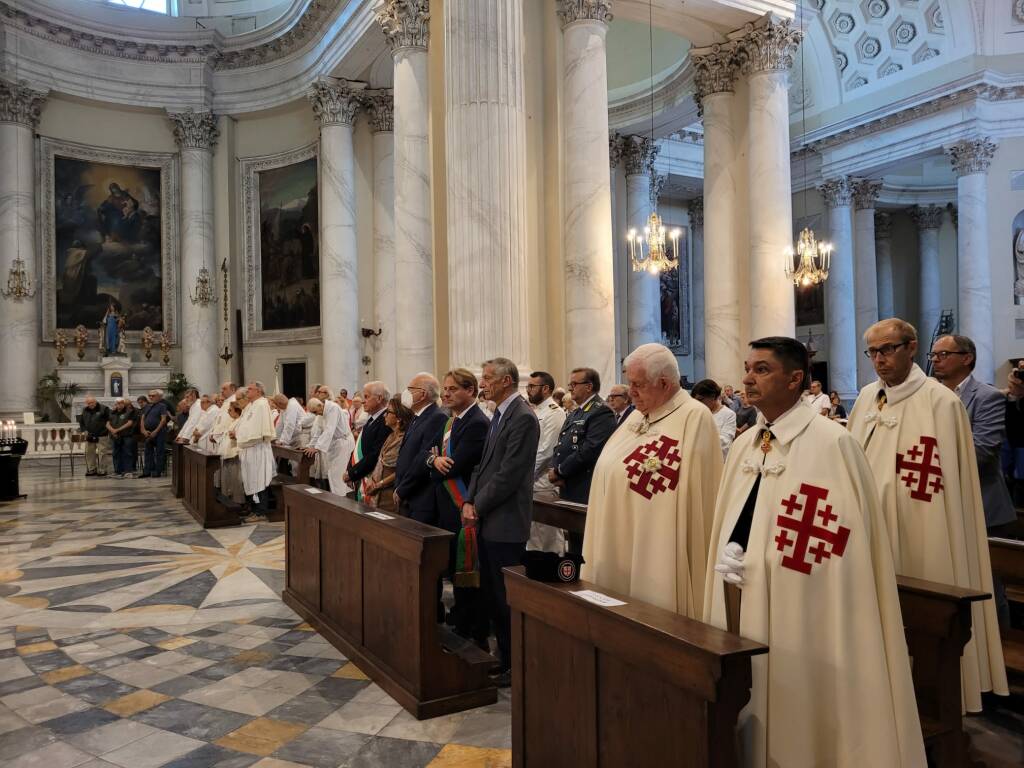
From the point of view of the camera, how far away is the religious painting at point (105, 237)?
2041 cm

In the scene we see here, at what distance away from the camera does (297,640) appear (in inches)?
214

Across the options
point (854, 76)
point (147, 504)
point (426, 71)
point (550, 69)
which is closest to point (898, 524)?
point (550, 69)

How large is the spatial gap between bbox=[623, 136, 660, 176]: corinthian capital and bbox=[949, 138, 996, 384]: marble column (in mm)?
7357

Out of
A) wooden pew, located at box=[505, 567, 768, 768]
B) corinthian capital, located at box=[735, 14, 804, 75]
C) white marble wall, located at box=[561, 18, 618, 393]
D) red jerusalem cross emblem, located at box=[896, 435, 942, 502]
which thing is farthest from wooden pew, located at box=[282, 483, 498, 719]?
corinthian capital, located at box=[735, 14, 804, 75]

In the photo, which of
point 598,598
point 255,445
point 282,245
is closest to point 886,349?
point 598,598

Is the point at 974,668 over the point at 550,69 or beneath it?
beneath

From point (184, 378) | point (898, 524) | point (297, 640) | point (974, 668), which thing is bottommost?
point (297, 640)

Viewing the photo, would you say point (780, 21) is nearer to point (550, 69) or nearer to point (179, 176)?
point (550, 69)

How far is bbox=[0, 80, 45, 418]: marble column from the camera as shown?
18.9 m

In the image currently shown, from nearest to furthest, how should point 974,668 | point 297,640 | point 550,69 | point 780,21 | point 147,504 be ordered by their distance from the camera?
point 974,668 → point 297,640 → point 550,69 → point 147,504 → point 780,21

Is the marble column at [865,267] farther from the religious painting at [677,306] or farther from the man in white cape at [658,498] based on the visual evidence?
the man in white cape at [658,498]

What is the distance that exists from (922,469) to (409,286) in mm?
8533

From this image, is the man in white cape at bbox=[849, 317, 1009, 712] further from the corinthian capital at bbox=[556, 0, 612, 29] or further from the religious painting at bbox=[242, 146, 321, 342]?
the religious painting at bbox=[242, 146, 321, 342]

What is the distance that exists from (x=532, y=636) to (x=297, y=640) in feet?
9.46
